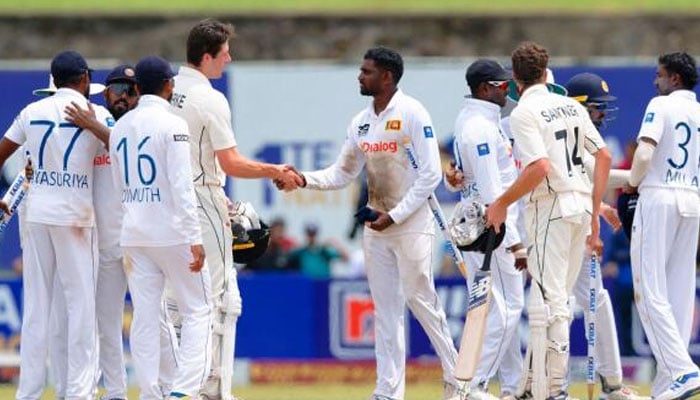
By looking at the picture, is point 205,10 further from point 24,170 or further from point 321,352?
point 24,170

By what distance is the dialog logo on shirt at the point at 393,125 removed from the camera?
13.7 m

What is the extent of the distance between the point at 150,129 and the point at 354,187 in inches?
368

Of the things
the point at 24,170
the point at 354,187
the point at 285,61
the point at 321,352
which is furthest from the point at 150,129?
the point at 285,61

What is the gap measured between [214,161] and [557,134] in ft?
7.82

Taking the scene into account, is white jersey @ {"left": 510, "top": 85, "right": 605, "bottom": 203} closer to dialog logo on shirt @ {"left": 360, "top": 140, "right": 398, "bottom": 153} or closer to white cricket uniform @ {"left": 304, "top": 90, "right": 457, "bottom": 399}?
white cricket uniform @ {"left": 304, "top": 90, "right": 457, "bottom": 399}

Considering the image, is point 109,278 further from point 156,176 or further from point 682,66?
point 682,66

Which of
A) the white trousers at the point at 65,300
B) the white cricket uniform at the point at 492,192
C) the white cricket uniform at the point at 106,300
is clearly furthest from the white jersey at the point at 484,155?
the white trousers at the point at 65,300

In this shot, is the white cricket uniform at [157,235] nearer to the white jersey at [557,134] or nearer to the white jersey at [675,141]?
the white jersey at [557,134]

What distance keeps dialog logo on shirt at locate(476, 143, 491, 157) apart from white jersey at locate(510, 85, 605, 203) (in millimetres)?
531

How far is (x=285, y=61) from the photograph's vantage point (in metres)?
23.3

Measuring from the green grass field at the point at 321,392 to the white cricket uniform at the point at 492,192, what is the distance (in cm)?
214

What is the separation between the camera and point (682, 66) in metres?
13.9

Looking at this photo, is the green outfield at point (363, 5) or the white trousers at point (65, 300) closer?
the white trousers at point (65, 300)

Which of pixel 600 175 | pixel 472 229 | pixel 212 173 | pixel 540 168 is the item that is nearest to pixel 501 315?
pixel 472 229
